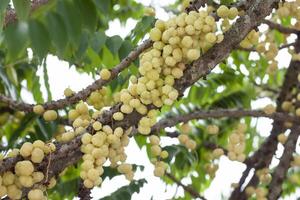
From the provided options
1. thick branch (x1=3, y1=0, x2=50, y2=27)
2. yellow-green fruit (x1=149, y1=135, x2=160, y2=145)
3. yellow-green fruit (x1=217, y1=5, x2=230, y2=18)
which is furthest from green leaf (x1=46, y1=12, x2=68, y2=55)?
yellow-green fruit (x1=149, y1=135, x2=160, y2=145)

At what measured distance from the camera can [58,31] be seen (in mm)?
1411

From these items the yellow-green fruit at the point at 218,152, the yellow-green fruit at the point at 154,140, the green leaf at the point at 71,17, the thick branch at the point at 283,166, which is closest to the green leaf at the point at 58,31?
the green leaf at the point at 71,17

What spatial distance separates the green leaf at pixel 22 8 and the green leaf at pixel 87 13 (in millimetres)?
158

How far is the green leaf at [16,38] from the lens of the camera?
1258 millimetres

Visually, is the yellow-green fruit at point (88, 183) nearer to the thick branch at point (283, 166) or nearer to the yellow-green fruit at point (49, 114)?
the yellow-green fruit at point (49, 114)

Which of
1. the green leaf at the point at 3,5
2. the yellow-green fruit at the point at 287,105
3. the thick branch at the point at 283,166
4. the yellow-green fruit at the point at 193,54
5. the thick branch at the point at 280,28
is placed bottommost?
the thick branch at the point at 283,166

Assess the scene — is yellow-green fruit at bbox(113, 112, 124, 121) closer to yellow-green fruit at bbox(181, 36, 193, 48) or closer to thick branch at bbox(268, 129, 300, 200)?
yellow-green fruit at bbox(181, 36, 193, 48)

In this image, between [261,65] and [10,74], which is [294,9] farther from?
[10,74]

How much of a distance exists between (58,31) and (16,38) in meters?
0.15

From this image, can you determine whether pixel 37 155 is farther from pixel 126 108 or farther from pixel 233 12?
pixel 233 12

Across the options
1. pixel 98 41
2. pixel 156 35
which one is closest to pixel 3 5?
pixel 156 35

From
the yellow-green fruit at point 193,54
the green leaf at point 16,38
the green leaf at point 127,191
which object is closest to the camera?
the green leaf at point 16,38

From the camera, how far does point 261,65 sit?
8.29ft

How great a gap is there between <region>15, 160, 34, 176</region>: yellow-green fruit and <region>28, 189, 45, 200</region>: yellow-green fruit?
47mm
